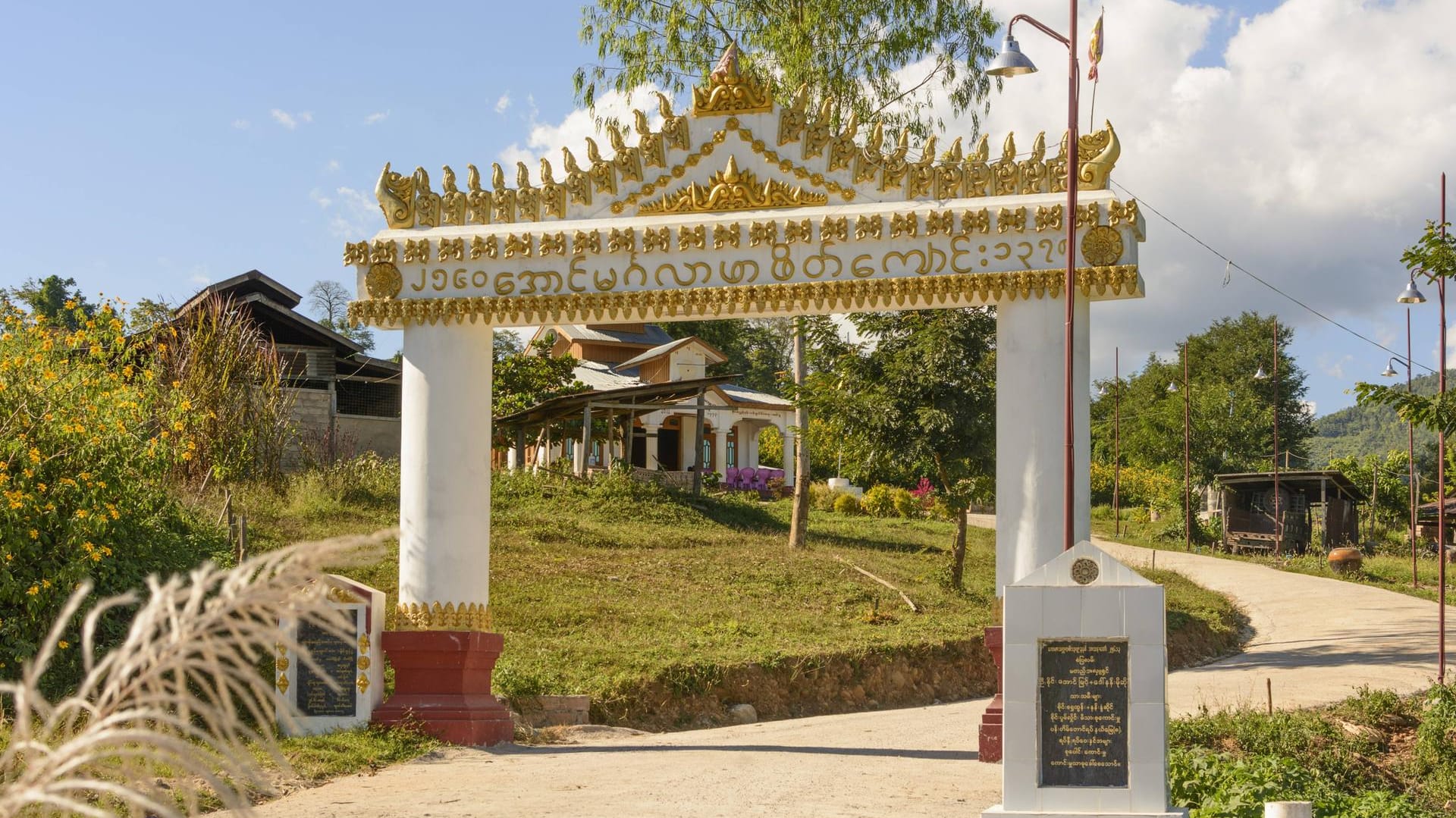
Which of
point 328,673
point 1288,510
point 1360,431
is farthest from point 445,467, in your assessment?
point 1360,431

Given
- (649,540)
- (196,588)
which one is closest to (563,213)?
(196,588)

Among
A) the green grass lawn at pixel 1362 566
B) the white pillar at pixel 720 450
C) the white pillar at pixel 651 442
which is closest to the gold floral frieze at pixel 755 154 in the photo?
the green grass lawn at pixel 1362 566

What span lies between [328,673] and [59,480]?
10.1 feet

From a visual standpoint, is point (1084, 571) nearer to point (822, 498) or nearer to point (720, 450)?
point (822, 498)

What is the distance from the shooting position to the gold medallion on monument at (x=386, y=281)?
1111cm

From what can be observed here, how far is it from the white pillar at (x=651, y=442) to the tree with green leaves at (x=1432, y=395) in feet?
71.7

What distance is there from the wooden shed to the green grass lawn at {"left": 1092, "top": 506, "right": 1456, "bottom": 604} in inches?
25.6

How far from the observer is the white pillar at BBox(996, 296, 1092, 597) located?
9875 millimetres

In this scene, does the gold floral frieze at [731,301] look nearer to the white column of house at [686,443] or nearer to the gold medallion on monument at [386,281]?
the gold medallion on monument at [386,281]

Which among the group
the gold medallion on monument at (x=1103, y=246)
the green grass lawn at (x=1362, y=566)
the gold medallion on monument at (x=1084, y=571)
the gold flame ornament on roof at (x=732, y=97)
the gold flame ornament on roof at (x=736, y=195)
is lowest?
the green grass lawn at (x=1362, y=566)

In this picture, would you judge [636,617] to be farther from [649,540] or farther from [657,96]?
[657,96]

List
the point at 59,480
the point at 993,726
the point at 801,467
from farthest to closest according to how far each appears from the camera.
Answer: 1. the point at 801,467
2. the point at 59,480
3. the point at 993,726

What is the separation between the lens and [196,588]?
264 centimetres

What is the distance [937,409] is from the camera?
61.0 ft
